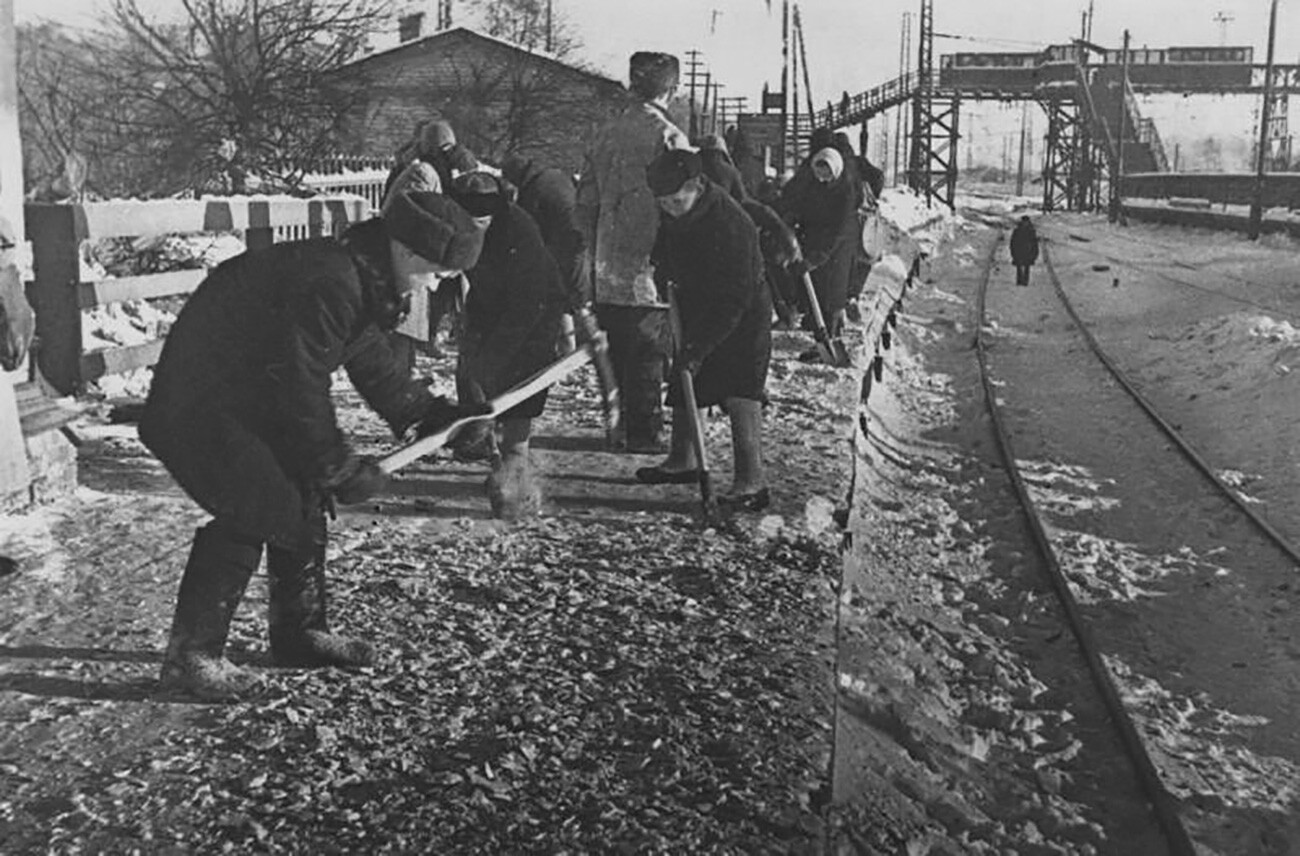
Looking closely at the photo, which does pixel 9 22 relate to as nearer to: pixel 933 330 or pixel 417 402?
pixel 417 402

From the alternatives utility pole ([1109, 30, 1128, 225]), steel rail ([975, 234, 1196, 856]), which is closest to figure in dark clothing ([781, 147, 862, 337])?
steel rail ([975, 234, 1196, 856])

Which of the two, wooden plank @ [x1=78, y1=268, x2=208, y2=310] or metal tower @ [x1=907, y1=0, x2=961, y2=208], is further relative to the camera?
metal tower @ [x1=907, y1=0, x2=961, y2=208]

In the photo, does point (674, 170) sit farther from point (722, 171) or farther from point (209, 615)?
point (209, 615)

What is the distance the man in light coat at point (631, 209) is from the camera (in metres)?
7.08

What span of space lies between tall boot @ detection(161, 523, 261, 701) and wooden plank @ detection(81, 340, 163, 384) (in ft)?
12.0

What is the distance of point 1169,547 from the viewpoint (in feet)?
25.4

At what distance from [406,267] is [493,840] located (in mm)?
1535

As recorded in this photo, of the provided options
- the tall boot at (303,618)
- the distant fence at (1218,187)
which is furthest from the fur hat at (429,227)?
the distant fence at (1218,187)

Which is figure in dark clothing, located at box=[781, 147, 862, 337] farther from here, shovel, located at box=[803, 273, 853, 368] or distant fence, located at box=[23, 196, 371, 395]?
distant fence, located at box=[23, 196, 371, 395]

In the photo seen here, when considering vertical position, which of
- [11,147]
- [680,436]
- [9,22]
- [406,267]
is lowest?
[680,436]

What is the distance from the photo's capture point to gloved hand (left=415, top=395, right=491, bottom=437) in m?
4.44

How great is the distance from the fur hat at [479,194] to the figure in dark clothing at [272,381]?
2.13m

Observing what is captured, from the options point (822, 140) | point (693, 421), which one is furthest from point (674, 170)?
point (822, 140)

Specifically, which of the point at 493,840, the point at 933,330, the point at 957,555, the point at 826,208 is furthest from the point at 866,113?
the point at 493,840
